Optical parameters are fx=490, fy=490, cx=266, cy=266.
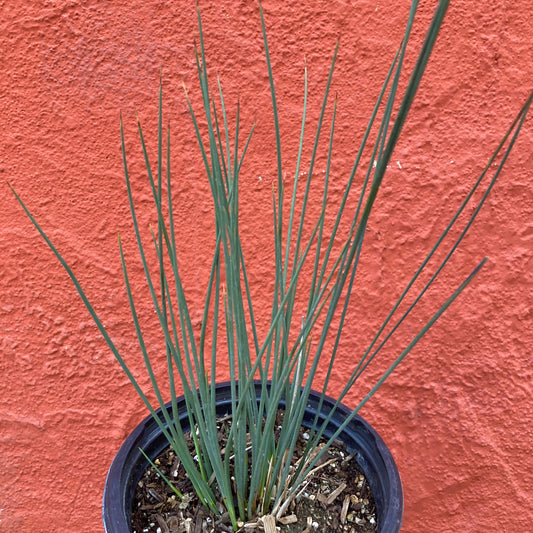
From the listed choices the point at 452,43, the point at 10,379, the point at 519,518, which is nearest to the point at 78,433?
the point at 10,379

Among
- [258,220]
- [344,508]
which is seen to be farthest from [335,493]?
[258,220]

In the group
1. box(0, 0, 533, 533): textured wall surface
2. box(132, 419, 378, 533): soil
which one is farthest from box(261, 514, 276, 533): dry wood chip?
box(0, 0, 533, 533): textured wall surface

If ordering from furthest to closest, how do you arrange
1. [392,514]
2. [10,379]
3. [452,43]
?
[10,379] < [452,43] < [392,514]

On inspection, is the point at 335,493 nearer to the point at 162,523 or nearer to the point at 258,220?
the point at 162,523

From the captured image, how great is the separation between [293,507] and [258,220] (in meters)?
0.45

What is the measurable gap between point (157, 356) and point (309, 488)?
40cm

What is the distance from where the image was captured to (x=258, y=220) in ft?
2.69

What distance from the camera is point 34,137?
770mm

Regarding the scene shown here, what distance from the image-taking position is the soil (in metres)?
0.49

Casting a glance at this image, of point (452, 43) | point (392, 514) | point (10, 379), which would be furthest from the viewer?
point (10, 379)

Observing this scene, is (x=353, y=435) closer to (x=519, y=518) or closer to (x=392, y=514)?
(x=392, y=514)

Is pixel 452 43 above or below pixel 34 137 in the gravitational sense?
above

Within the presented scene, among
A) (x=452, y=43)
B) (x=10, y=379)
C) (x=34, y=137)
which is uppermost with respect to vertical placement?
(x=452, y=43)

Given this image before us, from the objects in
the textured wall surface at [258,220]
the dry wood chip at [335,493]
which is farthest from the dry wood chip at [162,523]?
the textured wall surface at [258,220]
